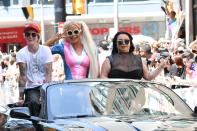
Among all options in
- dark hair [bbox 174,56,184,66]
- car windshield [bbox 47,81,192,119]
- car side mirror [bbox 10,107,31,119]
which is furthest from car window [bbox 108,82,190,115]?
dark hair [bbox 174,56,184,66]

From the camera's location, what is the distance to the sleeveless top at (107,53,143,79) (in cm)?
888

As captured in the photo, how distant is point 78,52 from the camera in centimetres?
935

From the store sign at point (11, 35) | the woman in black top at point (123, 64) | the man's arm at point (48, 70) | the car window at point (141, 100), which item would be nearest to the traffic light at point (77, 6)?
the man's arm at point (48, 70)

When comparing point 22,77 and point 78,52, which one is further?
point 22,77

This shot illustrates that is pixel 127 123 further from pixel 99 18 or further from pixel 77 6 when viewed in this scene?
pixel 99 18

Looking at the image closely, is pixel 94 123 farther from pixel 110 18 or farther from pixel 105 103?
pixel 110 18

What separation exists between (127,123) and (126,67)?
277cm

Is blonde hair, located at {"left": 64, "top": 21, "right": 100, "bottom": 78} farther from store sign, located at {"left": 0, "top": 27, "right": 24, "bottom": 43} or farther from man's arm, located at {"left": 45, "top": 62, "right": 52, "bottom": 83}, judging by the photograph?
store sign, located at {"left": 0, "top": 27, "right": 24, "bottom": 43}

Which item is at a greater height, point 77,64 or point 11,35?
point 11,35

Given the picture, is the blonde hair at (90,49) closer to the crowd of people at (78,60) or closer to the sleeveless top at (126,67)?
the crowd of people at (78,60)

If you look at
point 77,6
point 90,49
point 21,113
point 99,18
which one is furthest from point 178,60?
point 99,18

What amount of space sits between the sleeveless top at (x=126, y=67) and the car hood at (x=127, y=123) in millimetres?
2177

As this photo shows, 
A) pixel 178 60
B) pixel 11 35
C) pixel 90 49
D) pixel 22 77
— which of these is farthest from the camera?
pixel 11 35

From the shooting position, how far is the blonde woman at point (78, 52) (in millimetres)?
9195
